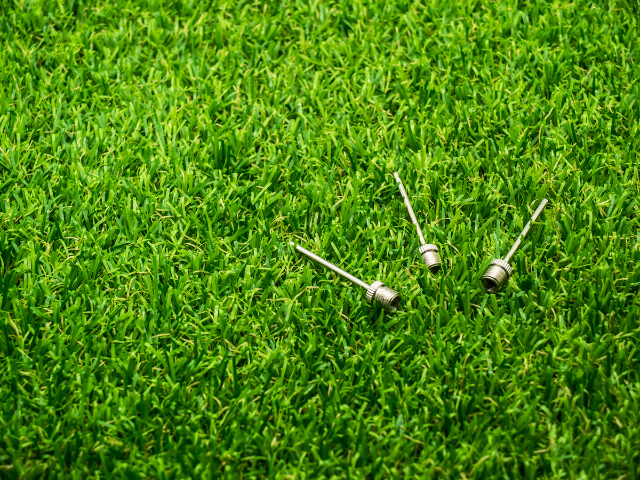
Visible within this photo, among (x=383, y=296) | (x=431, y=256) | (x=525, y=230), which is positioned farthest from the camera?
(x=525, y=230)

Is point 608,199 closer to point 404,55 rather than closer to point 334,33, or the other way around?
point 404,55

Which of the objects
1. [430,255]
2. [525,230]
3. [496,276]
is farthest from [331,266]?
[525,230]

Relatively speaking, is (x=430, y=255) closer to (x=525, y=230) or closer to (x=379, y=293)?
(x=379, y=293)

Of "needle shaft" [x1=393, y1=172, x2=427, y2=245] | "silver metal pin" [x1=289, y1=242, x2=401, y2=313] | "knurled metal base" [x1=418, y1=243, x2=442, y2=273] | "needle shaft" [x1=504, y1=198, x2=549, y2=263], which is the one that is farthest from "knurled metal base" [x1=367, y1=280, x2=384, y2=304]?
"needle shaft" [x1=504, y1=198, x2=549, y2=263]

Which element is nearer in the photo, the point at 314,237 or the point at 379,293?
the point at 379,293

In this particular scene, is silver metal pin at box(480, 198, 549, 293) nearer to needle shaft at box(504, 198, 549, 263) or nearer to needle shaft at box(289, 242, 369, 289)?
needle shaft at box(504, 198, 549, 263)

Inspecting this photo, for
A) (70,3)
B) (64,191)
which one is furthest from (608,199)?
(70,3)
